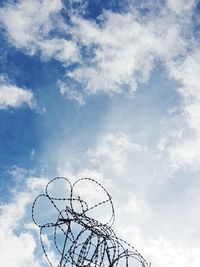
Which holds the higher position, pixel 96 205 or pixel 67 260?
pixel 96 205

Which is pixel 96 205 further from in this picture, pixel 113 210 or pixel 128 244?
pixel 128 244

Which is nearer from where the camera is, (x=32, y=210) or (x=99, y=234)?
(x=99, y=234)

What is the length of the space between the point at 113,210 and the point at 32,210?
1.88 m

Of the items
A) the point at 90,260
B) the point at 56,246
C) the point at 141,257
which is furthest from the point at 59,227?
the point at 141,257

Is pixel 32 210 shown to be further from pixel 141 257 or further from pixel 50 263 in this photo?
pixel 141 257

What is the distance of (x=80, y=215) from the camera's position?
33.0ft

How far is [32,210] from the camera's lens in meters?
10.5

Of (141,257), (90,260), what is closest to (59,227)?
A: (90,260)

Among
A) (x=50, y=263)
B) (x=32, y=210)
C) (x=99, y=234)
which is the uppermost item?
(x=32, y=210)

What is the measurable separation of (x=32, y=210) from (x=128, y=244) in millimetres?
2402

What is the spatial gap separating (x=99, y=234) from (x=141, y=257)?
1.02 metres

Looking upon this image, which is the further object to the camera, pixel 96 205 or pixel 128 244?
pixel 96 205

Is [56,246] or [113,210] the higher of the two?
[113,210]

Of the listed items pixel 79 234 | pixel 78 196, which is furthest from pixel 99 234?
pixel 78 196
